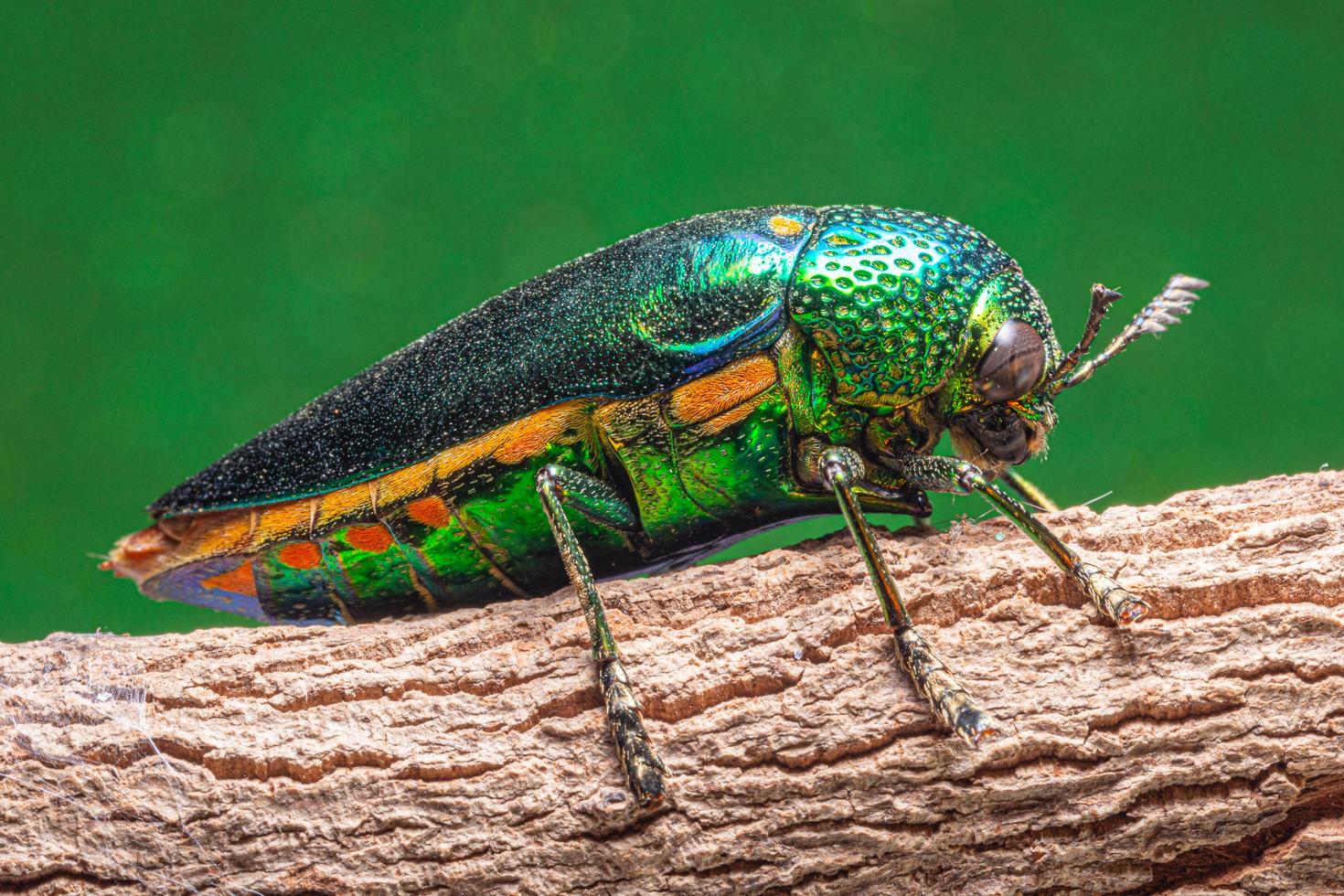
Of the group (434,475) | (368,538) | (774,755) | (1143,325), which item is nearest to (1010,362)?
(1143,325)

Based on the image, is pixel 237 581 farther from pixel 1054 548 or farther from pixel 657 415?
pixel 1054 548

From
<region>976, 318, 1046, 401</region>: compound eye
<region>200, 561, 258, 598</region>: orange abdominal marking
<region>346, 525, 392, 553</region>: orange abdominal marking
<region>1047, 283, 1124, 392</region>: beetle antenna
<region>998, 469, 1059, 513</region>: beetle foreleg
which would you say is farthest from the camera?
<region>998, 469, 1059, 513</region>: beetle foreleg

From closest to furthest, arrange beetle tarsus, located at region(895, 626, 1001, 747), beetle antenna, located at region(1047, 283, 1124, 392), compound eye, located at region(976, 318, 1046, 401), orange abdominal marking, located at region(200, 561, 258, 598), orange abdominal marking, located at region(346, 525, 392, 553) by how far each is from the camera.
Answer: beetle tarsus, located at region(895, 626, 1001, 747) < beetle antenna, located at region(1047, 283, 1124, 392) < compound eye, located at region(976, 318, 1046, 401) < orange abdominal marking, located at region(346, 525, 392, 553) < orange abdominal marking, located at region(200, 561, 258, 598)

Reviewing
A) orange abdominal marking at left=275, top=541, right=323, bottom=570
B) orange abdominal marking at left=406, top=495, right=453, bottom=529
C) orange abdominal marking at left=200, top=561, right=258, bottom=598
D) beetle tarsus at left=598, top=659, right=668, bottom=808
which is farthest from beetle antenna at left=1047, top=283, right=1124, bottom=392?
orange abdominal marking at left=200, top=561, right=258, bottom=598

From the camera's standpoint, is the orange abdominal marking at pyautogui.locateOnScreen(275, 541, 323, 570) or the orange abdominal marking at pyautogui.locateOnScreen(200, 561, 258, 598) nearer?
the orange abdominal marking at pyautogui.locateOnScreen(275, 541, 323, 570)

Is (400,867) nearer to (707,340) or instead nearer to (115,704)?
(115,704)

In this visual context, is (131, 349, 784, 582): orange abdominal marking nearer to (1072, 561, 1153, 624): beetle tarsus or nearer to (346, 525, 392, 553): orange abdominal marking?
(346, 525, 392, 553): orange abdominal marking
